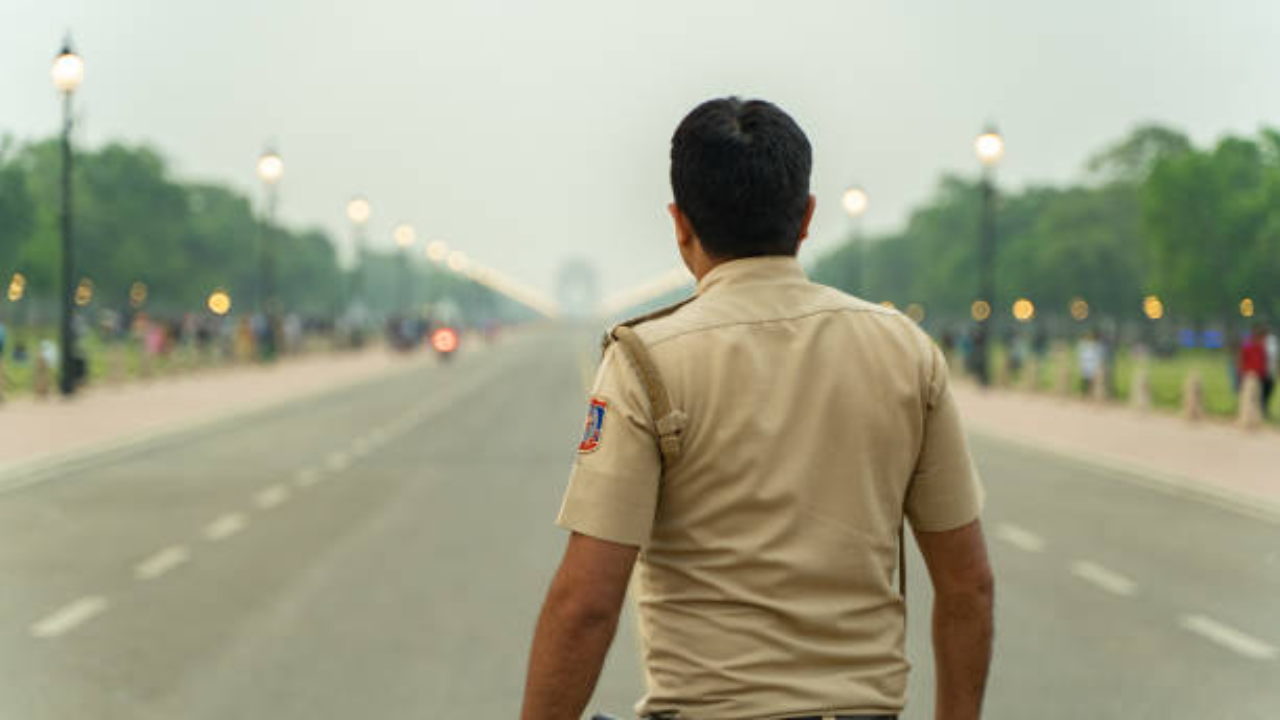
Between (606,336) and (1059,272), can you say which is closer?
(606,336)

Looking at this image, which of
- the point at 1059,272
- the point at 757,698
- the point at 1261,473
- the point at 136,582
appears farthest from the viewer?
the point at 1059,272

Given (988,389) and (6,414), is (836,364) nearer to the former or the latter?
(6,414)

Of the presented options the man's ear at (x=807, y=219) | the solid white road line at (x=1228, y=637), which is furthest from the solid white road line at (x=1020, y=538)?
the man's ear at (x=807, y=219)

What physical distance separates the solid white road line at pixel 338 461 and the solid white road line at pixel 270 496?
2.07 m

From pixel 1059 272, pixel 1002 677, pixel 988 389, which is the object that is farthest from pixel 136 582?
pixel 1059 272

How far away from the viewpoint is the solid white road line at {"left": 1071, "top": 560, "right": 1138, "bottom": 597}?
9.90 m

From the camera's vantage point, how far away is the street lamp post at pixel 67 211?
27688 mm

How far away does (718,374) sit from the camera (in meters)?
2.33

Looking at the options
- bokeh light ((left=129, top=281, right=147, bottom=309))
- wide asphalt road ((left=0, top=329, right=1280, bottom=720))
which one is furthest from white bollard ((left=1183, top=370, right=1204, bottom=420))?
bokeh light ((left=129, top=281, right=147, bottom=309))

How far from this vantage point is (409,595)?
934cm

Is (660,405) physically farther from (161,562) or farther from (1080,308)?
(1080,308)

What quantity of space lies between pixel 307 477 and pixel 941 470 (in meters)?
15.1

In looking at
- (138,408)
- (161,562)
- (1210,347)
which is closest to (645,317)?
(161,562)

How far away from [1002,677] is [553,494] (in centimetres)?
868
